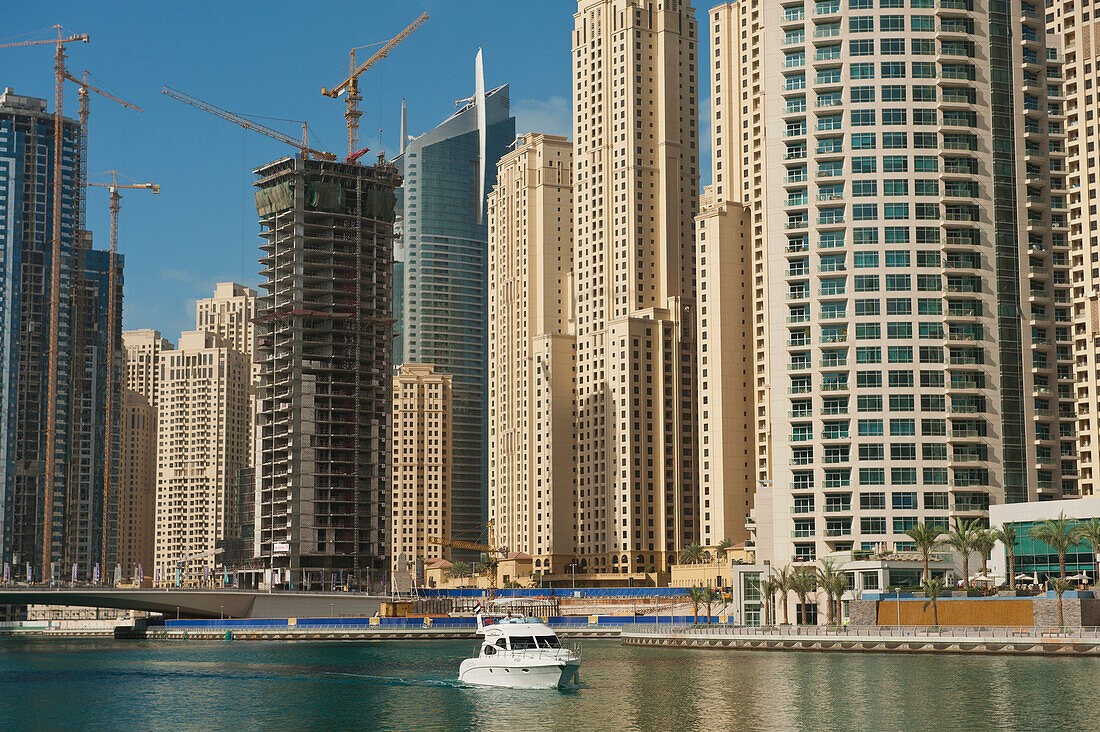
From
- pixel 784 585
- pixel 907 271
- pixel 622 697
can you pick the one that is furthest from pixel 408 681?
pixel 907 271

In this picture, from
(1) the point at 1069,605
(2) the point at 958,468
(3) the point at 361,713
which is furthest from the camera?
(2) the point at 958,468

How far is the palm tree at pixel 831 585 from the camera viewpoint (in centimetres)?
15988

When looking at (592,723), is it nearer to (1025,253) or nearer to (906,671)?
(906,671)

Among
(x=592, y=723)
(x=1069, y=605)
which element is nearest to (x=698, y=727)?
(x=592, y=723)

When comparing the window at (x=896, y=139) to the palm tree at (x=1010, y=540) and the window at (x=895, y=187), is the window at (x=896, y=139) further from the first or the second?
the palm tree at (x=1010, y=540)

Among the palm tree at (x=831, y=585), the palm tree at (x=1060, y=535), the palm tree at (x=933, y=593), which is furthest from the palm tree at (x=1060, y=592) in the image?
the palm tree at (x=831, y=585)

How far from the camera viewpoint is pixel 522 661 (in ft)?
392

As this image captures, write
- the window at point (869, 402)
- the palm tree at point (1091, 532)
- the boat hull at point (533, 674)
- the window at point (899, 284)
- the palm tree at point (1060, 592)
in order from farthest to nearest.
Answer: the window at point (899, 284) < the window at point (869, 402) < the palm tree at point (1091, 532) < the palm tree at point (1060, 592) < the boat hull at point (533, 674)

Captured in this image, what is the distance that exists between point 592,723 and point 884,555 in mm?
81390

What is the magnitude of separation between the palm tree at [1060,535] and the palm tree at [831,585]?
22.4 meters

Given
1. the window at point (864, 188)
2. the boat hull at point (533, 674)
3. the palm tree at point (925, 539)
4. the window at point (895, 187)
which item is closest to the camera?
the boat hull at point (533, 674)

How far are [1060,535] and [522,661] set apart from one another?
61920mm

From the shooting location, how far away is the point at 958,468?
590 ft

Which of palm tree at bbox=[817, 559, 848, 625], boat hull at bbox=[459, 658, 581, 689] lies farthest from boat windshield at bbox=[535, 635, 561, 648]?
palm tree at bbox=[817, 559, 848, 625]
